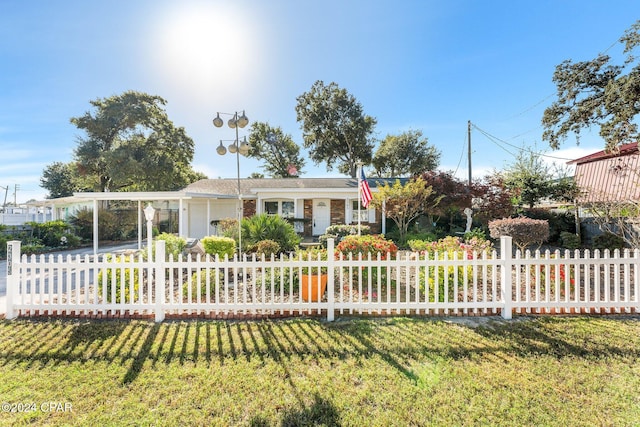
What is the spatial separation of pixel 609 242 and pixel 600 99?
4.96m

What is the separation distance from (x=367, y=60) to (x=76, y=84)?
35.2 ft

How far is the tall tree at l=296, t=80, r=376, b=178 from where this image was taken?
83.6ft

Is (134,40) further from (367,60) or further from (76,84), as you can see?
(367,60)

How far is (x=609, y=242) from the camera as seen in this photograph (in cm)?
908

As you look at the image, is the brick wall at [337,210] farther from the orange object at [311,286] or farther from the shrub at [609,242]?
the orange object at [311,286]

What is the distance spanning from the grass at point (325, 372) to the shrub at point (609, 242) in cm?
693

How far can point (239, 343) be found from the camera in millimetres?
3365

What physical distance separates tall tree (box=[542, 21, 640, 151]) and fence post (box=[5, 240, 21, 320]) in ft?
39.5

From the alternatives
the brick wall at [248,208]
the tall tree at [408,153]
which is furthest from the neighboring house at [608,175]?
the brick wall at [248,208]

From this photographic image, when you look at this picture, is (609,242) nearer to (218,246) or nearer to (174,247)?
(218,246)

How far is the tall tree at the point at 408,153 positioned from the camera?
1012 inches

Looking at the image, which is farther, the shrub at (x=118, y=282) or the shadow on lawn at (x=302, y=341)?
the shrub at (x=118, y=282)

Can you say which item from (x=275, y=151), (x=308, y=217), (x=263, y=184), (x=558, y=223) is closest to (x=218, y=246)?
(x=308, y=217)

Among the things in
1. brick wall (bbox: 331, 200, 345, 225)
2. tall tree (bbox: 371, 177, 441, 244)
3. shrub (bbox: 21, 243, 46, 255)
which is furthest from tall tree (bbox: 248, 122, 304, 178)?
shrub (bbox: 21, 243, 46, 255)
